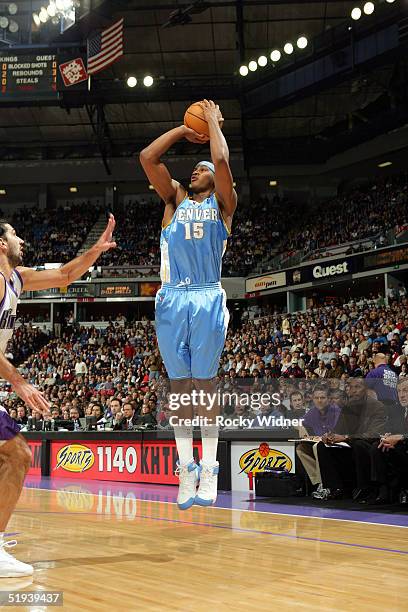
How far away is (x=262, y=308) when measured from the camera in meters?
28.4

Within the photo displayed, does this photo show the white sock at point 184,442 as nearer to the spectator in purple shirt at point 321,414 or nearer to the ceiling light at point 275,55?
the spectator in purple shirt at point 321,414

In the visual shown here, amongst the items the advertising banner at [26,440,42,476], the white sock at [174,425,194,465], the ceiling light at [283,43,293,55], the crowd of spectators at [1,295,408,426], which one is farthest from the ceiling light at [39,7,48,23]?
the white sock at [174,425,194,465]

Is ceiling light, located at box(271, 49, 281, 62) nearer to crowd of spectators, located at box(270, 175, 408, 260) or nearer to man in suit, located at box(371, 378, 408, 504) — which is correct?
crowd of spectators, located at box(270, 175, 408, 260)

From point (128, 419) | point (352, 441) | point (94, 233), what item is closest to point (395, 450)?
point (352, 441)

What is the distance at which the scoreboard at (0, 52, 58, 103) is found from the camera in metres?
21.5

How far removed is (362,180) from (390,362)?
2107cm

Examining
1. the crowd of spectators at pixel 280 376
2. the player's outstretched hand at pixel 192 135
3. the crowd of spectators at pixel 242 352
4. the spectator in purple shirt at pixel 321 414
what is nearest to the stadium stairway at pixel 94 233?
the crowd of spectators at pixel 280 376

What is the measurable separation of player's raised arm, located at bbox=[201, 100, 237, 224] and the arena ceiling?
1779 cm

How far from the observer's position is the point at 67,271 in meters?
5.35

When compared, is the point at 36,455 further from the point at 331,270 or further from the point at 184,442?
the point at 331,270

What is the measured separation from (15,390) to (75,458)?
34.8 ft

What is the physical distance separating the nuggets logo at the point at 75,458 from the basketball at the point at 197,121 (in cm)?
1029

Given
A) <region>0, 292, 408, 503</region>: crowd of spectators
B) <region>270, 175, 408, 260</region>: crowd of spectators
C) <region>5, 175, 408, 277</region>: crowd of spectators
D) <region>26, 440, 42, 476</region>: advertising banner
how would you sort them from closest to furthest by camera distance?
<region>0, 292, 408, 503</region>: crowd of spectators < <region>26, 440, 42, 476</region>: advertising banner < <region>270, 175, 408, 260</region>: crowd of spectators < <region>5, 175, 408, 277</region>: crowd of spectators

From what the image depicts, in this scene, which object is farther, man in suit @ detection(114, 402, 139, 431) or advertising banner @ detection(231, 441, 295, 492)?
man in suit @ detection(114, 402, 139, 431)
